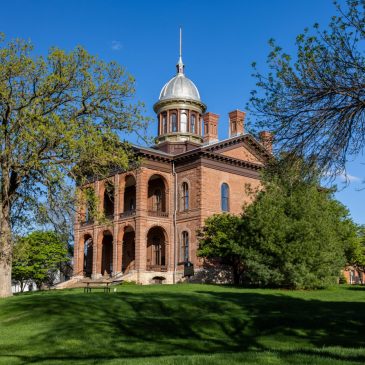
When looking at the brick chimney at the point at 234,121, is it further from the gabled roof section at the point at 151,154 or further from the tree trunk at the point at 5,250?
the tree trunk at the point at 5,250

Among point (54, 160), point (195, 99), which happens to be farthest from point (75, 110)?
point (195, 99)

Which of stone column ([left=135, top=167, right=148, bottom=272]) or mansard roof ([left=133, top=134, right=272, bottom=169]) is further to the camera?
mansard roof ([left=133, top=134, right=272, bottom=169])

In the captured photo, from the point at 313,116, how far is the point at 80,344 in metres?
8.28

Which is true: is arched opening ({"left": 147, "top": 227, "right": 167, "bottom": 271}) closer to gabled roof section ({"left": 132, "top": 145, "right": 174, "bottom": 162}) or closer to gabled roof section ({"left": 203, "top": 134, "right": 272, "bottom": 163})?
gabled roof section ({"left": 132, "top": 145, "right": 174, "bottom": 162})

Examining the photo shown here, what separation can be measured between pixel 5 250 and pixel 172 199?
2269cm

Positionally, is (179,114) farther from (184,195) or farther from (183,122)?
(184,195)

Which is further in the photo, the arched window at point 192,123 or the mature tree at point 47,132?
the arched window at point 192,123

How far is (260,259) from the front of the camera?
3381cm

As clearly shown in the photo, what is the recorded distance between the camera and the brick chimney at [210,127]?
5023cm

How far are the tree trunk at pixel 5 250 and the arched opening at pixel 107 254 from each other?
2740cm

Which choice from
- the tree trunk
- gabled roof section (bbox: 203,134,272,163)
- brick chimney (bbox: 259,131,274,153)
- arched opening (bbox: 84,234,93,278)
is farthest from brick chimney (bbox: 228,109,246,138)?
brick chimney (bbox: 259,131,274,153)

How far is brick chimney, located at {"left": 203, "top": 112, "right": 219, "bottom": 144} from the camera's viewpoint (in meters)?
50.2

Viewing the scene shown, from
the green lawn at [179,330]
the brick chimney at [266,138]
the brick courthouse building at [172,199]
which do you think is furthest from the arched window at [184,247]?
the brick chimney at [266,138]

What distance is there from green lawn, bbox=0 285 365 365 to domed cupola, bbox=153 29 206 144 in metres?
27.3
